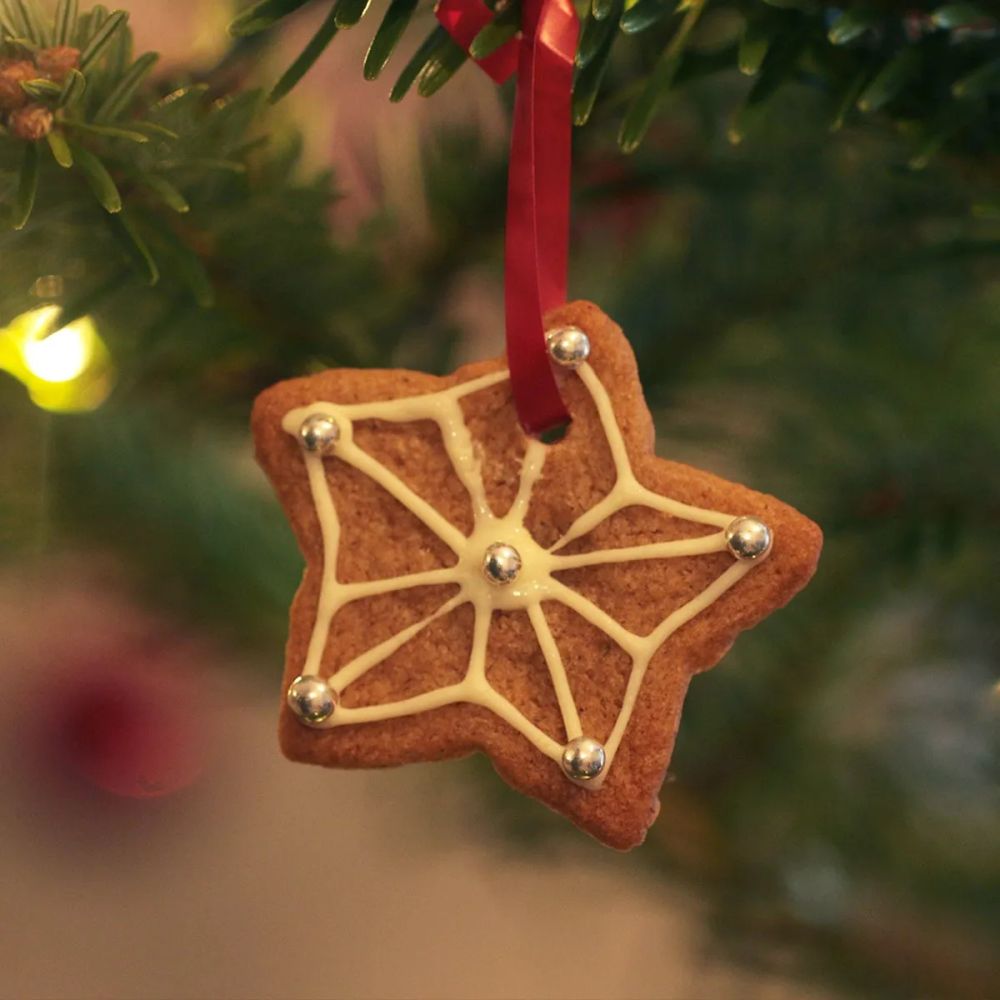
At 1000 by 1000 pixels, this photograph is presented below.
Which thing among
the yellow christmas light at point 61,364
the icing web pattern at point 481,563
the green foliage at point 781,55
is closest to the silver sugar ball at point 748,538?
the icing web pattern at point 481,563

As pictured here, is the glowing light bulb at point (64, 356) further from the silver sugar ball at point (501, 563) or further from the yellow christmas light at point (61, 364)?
the silver sugar ball at point (501, 563)

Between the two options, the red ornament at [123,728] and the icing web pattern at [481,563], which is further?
the red ornament at [123,728]

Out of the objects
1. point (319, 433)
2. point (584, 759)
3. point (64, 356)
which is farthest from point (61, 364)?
point (584, 759)

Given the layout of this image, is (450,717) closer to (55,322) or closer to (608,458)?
(608,458)

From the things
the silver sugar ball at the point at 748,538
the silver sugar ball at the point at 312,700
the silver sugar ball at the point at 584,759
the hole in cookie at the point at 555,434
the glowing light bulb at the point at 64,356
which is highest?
the hole in cookie at the point at 555,434

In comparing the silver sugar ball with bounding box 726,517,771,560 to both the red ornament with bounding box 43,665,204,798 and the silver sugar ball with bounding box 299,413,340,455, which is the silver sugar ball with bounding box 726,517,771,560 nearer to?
the silver sugar ball with bounding box 299,413,340,455

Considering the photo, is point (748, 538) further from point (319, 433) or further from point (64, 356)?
point (64, 356)

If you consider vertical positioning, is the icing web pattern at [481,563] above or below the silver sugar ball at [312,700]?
above
